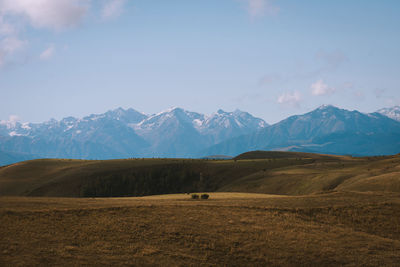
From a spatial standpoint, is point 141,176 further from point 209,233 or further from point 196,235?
point 196,235

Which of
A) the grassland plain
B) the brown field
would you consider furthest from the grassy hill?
the brown field

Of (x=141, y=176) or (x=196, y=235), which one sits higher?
(x=141, y=176)

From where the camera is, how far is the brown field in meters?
29.6

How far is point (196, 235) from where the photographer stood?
3441 cm

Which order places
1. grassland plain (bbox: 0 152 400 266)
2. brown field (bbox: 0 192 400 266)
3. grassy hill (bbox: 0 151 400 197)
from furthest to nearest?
grassy hill (bbox: 0 151 400 197) < grassland plain (bbox: 0 152 400 266) < brown field (bbox: 0 192 400 266)

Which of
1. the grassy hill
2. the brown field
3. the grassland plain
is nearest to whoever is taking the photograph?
the brown field

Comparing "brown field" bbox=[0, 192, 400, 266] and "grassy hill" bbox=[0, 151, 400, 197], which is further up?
"grassy hill" bbox=[0, 151, 400, 197]

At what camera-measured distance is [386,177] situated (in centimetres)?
6888

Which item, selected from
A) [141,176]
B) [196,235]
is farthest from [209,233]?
[141,176]

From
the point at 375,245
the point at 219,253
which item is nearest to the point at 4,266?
the point at 219,253

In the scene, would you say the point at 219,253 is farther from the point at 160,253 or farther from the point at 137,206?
the point at 137,206

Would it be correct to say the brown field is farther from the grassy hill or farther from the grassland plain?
the grassy hill

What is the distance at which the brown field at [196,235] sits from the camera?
97.0 ft

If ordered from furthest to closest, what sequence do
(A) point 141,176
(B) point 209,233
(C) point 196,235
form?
(A) point 141,176 → (B) point 209,233 → (C) point 196,235
